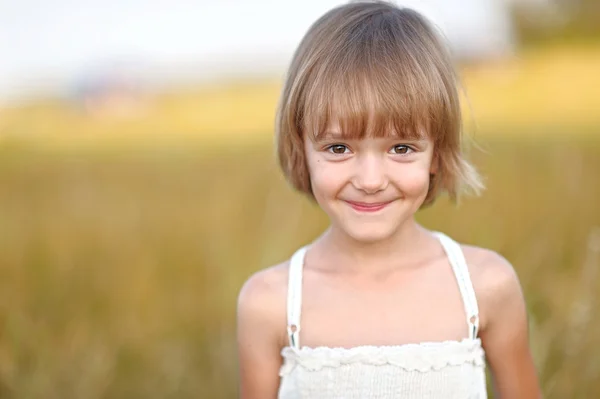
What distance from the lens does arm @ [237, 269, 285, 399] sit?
200 cm

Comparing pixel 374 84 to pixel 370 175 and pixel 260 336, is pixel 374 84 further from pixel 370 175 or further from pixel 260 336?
pixel 260 336

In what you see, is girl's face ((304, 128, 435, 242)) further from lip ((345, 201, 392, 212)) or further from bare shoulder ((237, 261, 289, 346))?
bare shoulder ((237, 261, 289, 346))

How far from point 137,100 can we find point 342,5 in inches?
179

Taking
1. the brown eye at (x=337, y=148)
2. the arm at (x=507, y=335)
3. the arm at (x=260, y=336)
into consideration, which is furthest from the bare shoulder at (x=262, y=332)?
the arm at (x=507, y=335)

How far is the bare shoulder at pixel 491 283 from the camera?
1982mm

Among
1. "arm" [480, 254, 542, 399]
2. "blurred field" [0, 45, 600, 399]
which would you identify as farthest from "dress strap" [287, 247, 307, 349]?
"blurred field" [0, 45, 600, 399]

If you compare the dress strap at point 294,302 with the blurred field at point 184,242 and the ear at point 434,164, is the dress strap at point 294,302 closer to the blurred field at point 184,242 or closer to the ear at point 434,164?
the ear at point 434,164

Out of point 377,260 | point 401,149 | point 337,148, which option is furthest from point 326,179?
point 377,260

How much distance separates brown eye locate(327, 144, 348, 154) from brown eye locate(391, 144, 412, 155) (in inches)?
4.0

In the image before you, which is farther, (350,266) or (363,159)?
(350,266)

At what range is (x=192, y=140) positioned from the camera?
5723 mm

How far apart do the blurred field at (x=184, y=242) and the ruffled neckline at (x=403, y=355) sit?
1.99 feet

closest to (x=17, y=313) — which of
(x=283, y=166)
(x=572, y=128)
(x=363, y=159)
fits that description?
(x=283, y=166)

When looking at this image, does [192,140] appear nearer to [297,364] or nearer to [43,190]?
[43,190]
